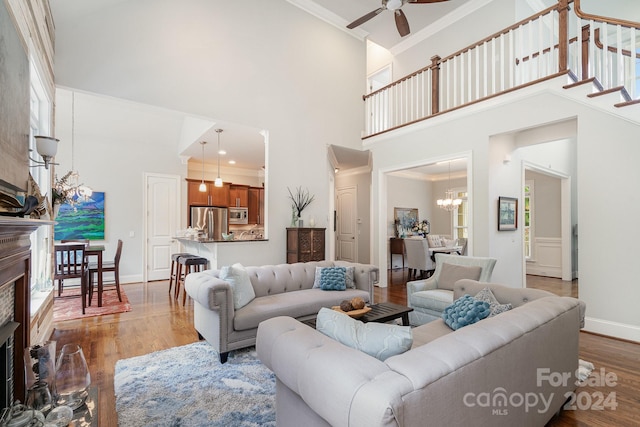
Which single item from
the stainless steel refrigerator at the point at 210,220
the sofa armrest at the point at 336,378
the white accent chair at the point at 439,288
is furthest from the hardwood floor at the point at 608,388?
the stainless steel refrigerator at the point at 210,220

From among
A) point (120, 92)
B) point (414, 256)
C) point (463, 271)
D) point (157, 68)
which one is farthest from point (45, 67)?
point (414, 256)

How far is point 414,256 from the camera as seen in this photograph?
23.2 ft

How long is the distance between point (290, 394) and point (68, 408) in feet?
3.14

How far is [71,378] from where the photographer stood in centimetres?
151

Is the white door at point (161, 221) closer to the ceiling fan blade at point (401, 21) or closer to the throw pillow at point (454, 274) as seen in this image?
the ceiling fan blade at point (401, 21)

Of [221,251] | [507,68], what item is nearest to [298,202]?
[221,251]

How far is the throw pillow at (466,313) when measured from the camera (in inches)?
84.4

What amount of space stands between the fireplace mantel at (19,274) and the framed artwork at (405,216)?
8.14 meters

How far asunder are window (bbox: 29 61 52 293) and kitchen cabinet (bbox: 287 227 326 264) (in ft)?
10.5

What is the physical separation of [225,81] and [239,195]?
3.95 metres

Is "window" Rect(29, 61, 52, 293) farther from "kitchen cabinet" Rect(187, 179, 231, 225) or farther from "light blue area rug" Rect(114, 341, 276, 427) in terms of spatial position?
"kitchen cabinet" Rect(187, 179, 231, 225)

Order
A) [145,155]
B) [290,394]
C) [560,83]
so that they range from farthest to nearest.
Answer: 1. [145,155]
2. [560,83]
3. [290,394]

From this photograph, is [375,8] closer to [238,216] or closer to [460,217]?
[238,216]

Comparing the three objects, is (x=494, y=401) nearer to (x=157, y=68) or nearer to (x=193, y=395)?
(x=193, y=395)
